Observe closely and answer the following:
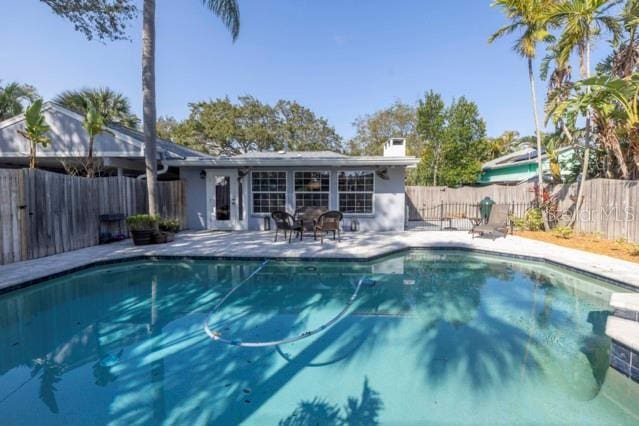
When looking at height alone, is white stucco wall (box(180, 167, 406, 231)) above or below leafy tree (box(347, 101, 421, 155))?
below

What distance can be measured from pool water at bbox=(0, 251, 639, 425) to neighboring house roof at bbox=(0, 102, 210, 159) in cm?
639

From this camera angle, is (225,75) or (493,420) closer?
(493,420)

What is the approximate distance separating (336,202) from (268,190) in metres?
2.57

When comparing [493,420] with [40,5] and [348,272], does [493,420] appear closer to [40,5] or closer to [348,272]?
[348,272]

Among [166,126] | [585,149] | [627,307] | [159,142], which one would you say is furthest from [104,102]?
[585,149]

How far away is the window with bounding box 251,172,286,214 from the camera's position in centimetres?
1147

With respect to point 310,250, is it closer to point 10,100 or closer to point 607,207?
point 607,207

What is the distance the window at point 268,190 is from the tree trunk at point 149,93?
347cm

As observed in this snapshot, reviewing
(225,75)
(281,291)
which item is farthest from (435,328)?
(225,75)

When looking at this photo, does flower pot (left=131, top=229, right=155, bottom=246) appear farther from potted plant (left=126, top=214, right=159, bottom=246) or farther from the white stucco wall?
the white stucco wall

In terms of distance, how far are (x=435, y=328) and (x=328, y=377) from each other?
5.85 ft

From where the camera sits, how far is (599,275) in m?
5.77

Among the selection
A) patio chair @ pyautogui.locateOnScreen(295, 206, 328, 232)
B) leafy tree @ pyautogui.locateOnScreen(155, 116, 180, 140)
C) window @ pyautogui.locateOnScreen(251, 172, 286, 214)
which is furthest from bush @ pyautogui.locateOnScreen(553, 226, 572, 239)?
leafy tree @ pyautogui.locateOnScreen(155, 116, 180, 140)

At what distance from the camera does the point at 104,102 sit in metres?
14.4
